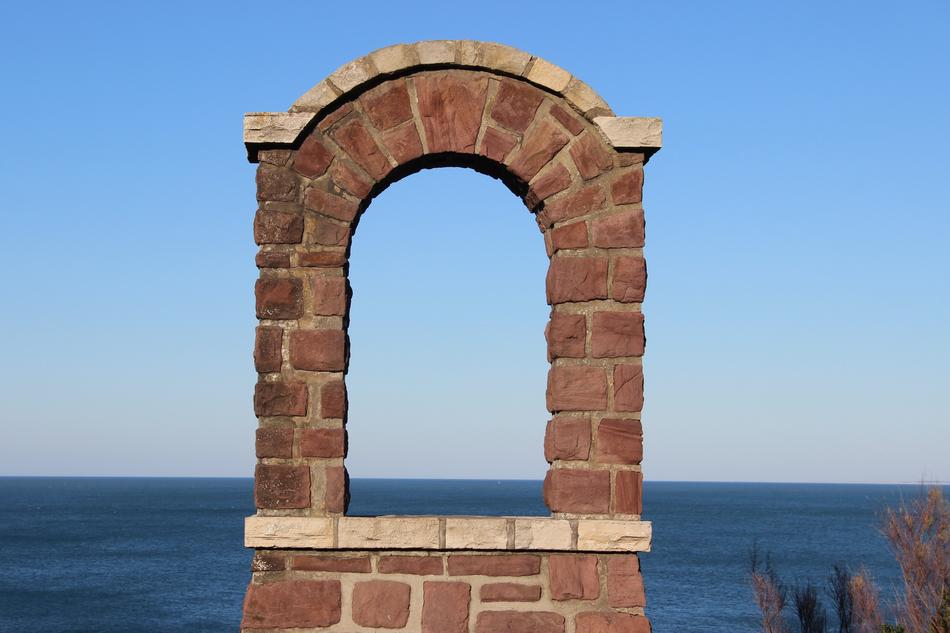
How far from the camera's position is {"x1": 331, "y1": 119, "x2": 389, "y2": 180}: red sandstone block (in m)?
5.43

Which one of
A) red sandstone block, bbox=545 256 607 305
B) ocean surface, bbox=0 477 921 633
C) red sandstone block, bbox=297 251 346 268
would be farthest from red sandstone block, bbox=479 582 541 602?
ocean surface, bbox=0 477 921 633

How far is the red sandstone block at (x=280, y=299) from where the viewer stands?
5371 mm

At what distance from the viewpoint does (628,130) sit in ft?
17.8

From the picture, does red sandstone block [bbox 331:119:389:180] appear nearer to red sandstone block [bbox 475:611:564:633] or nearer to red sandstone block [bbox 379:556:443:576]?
red sandstone block [bbox 379:556:443:576]

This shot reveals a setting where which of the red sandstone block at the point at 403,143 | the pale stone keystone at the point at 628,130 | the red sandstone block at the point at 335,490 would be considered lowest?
the red sandstone block at the point at 335,490

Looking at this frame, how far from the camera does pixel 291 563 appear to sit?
523 centimetres

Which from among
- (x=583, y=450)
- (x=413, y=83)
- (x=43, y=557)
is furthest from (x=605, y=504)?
(x=43, y=557)

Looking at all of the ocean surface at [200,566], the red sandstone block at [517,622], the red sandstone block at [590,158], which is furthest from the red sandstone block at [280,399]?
the ocean surface at [200,566]

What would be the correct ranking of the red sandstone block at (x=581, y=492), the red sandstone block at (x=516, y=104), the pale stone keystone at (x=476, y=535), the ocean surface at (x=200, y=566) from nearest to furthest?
the pale stone keystone at (x=476, y=535) → the red sandstone block at (x=581, y=492) → the red sandstone block at (x=516, y=104) → the ocean surface at (x=200, y=566)

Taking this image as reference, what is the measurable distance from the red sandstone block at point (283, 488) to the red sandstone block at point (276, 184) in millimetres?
1423

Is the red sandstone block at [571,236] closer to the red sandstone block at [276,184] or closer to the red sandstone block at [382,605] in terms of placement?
the red sandstone block at [276,184]

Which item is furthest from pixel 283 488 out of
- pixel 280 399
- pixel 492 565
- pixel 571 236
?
pixel 571 236

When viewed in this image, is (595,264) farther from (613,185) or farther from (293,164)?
(293,164)

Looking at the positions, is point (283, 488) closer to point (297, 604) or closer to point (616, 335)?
point (297, 604)
